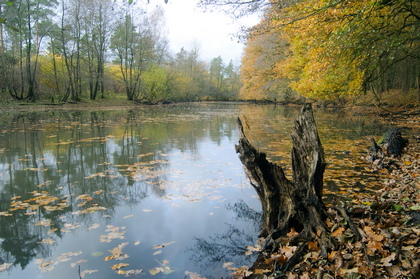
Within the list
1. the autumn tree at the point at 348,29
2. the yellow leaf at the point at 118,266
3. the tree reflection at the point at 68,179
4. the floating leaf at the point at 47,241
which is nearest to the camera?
the yellow leaf at the point at 118,266

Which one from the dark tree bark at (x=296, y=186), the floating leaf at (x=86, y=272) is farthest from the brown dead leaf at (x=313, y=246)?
the floating leaf at (x=86, y=272)

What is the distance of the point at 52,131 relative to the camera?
13.7 m

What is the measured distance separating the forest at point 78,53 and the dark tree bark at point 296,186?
21.9 meters

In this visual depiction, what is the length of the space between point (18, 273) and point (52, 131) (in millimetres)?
11845

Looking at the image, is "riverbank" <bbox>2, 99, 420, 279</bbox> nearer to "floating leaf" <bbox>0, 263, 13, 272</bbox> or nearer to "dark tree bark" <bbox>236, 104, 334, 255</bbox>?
"dark tree bark" <bbox>236, 104, 334, 255</bbox>

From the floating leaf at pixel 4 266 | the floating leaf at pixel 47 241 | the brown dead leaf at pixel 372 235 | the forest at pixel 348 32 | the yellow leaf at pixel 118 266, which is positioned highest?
the forest at pixel 348 32

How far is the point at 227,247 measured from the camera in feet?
12.9

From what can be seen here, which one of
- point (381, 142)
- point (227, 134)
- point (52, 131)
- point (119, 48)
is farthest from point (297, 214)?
point (119, 48)

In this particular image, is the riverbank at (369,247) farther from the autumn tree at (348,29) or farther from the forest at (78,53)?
the forest at (78,53)

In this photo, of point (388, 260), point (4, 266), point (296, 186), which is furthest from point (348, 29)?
point (4, 266)

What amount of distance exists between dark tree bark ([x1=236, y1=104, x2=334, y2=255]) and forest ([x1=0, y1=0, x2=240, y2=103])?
21.9 m

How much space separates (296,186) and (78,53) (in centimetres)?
3489

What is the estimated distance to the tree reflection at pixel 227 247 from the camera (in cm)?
362

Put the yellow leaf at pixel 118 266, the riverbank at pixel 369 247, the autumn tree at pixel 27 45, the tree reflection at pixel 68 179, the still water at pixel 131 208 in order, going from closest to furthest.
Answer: the riverbank at pixel 369 247
the yellow leaf at pixel 118 266
the still water at pixel 131 208
the tree reflection at pixel 68 179
the autumn tree at pixel 27 45
